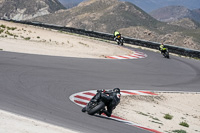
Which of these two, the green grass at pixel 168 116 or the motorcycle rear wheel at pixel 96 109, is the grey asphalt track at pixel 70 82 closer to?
the motorcycle rear wheel at pixel 96 109

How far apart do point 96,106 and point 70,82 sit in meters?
4.47

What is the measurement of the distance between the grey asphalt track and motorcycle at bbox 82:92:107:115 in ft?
0.69

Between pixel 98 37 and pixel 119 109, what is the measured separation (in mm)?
33648

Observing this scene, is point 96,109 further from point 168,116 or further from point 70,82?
point 70,82

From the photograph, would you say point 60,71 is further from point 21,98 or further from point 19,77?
point 21,98

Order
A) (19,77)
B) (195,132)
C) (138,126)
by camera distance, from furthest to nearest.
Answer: (19,77) → (195,132) → (138,126)

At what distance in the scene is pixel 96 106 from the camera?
9867mm

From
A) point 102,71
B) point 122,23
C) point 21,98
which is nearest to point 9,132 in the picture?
point 21,98

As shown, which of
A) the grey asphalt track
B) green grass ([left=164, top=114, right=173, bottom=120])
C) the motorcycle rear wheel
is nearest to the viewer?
the grey asphalt track

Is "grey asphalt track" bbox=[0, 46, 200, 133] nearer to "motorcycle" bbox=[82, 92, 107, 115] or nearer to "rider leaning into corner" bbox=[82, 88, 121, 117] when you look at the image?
"motorcycle" bbox=[82, 92, 107, 115]

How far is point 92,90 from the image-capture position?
13469 millimetres

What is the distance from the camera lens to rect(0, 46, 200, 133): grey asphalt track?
29.8ft

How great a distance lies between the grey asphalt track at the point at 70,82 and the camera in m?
9.09

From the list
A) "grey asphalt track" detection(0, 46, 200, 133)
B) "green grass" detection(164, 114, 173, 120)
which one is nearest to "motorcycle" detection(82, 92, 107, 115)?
"grey asphalt track" detection(0, 46, 200, 133)
